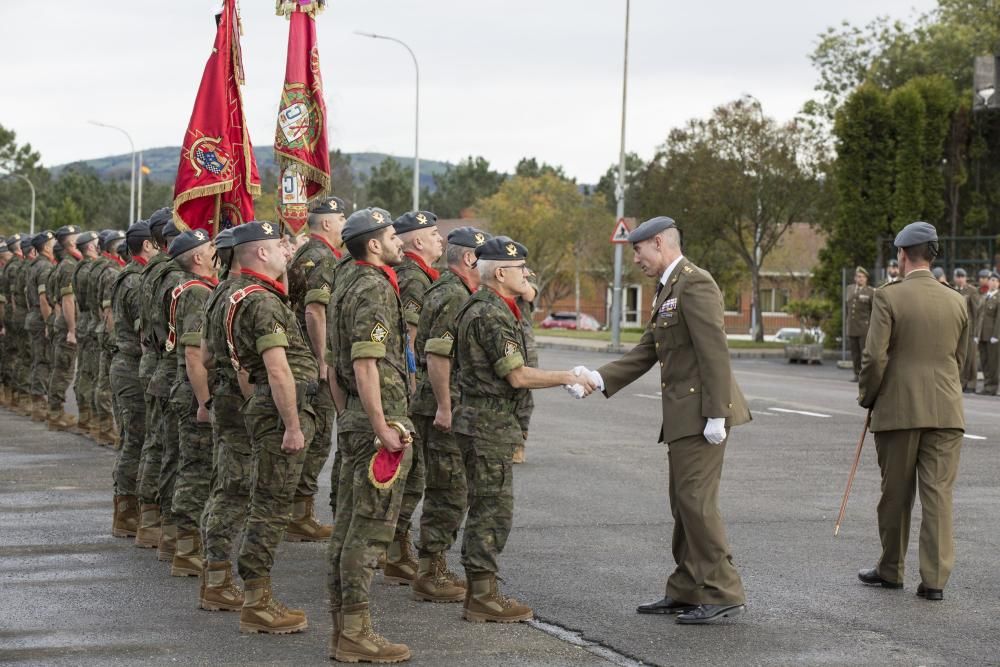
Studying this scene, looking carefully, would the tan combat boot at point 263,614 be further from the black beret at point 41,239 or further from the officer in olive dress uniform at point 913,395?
the black beret at point 41,239

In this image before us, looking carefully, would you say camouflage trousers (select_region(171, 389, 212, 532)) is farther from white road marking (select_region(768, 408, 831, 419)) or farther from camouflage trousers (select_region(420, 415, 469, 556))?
white road marking (select_region(768, 408, 831, 419))

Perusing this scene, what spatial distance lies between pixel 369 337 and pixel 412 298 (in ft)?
8.29

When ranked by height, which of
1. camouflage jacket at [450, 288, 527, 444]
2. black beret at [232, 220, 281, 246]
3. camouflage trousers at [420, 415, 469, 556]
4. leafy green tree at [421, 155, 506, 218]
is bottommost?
camouflage trousers at [420, 415, 469, 556]

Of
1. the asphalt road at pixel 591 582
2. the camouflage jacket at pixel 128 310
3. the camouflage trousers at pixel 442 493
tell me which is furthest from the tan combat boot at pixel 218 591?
the camouflage jacket at pixel 128 310

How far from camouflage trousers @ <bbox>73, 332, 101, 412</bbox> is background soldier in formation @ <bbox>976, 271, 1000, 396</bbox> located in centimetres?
1534

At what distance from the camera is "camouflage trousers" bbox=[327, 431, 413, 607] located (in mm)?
6676

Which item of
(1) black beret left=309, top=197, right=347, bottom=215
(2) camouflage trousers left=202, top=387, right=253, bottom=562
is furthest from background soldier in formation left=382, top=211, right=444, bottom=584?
(1) black beret left=309, top=197, right=347, bottom=215

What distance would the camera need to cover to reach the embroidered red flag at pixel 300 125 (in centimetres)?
1260

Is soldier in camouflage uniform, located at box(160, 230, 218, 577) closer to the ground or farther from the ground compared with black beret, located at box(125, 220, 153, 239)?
closer to the ground

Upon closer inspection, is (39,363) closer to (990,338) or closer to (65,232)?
(65,232)

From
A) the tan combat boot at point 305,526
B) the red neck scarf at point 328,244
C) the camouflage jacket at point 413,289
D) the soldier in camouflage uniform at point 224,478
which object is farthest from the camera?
the red neck scarf at point 328,244

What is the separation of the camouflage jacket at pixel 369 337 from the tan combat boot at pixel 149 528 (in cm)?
301

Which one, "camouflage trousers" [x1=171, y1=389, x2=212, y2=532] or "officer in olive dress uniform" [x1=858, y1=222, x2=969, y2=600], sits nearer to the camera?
"officer in olive dress uniform" [x1=858, y1=222, x2=969, y2=600]

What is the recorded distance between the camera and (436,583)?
316 inches
